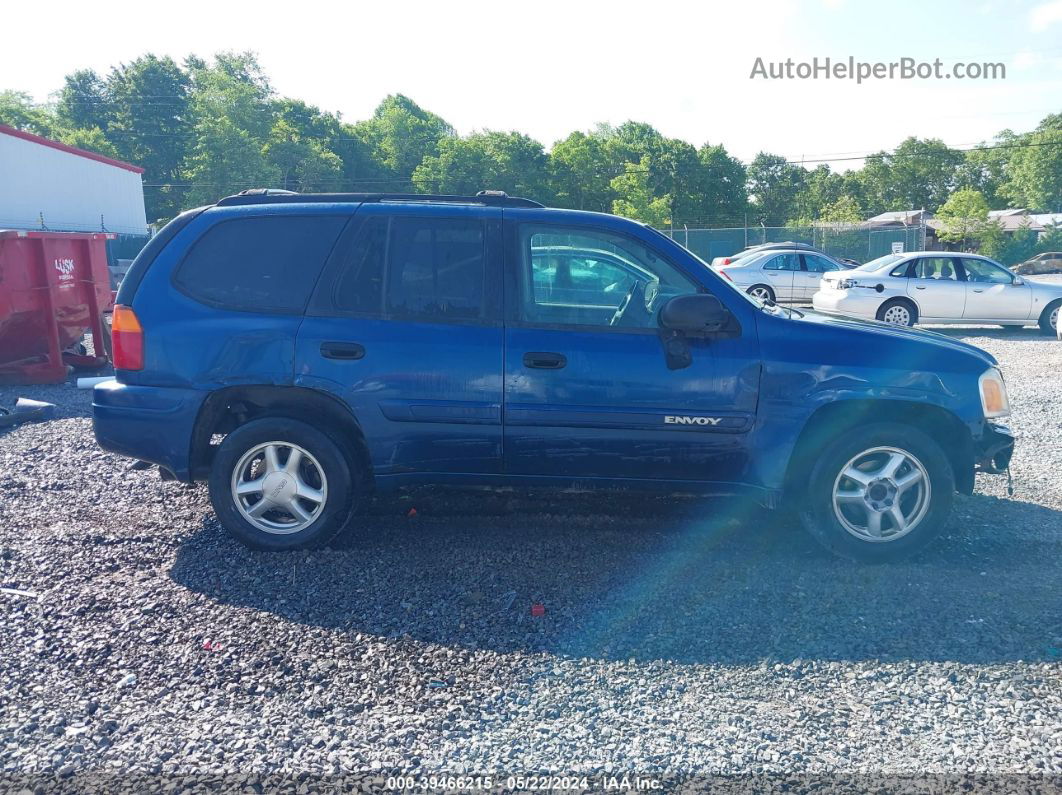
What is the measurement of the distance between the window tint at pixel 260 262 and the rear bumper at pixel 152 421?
1.93 ft

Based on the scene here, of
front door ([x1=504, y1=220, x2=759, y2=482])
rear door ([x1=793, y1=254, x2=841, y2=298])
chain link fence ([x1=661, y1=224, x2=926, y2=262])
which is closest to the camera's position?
front door ([x1=504, y1=220, x2=759, y2=482])

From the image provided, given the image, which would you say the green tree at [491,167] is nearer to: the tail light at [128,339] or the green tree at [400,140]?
the green tree at [400,140]

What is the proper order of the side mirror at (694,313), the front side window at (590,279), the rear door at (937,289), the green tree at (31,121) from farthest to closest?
the green tree at (31,121) → the rear door at (937,289) → the front side window at (590,279) → the side mirror at (694,313)

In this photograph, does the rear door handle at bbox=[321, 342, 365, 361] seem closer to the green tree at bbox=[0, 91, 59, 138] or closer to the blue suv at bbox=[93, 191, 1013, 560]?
the blue suv at bbox=[93, 191, 1013, 560]

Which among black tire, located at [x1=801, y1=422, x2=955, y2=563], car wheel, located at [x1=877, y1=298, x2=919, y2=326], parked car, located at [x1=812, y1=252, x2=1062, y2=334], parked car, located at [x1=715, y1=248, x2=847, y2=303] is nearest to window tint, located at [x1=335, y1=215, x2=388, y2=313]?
black tire, located at [x1=801, y1=422, x2=955, y2=563]

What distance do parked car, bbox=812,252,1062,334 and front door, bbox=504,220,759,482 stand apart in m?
12.0

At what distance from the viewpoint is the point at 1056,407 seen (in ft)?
28.0

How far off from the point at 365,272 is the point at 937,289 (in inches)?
535

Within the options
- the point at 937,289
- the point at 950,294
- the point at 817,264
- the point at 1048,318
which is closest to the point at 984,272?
the point at 950,294

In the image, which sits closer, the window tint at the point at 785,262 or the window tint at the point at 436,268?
the window tint at the point at 436,268

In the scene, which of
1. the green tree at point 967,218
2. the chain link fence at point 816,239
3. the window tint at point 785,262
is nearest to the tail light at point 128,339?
the window tint at point 785,262

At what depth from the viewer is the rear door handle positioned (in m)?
4.48

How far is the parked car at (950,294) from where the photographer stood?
49.3 feet

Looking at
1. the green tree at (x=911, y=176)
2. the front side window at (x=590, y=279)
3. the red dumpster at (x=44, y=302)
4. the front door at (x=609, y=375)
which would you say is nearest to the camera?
the front door at (x=609, y=375)
